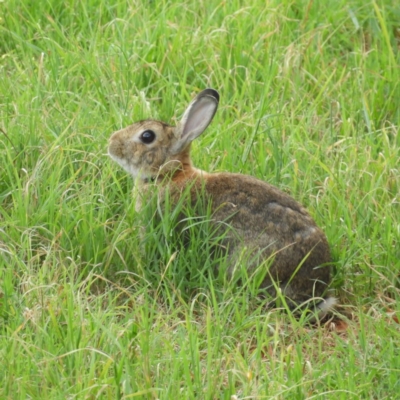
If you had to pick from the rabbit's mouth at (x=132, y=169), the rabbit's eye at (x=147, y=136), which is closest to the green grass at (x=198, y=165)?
the rabbit's mouth at (x=132, y=169)

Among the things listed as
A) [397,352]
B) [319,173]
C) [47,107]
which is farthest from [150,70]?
[397,352]

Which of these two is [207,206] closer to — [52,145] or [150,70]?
[52,145]

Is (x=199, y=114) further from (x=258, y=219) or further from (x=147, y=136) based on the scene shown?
(x=258, y=219)

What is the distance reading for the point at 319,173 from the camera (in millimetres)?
6887

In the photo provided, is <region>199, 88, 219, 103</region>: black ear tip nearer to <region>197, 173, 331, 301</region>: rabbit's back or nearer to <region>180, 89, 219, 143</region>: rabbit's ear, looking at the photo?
<region>180, 89, 219, 143</region>: rabbit's ear

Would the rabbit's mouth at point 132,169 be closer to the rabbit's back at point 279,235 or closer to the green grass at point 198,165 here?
the green grass at point 198,165

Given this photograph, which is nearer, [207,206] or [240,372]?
[240,372]

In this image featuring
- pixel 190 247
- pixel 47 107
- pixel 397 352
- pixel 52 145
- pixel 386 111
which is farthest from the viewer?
pixel 386 111

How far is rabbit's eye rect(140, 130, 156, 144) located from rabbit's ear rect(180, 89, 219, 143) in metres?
0.18

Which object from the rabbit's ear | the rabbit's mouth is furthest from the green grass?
the rabbit's ear

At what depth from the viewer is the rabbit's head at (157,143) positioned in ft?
21.6

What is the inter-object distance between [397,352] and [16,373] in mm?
1778

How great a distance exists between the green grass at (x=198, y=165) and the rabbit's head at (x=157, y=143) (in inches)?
Answer: 6.4

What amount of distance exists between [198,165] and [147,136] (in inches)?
18.0
